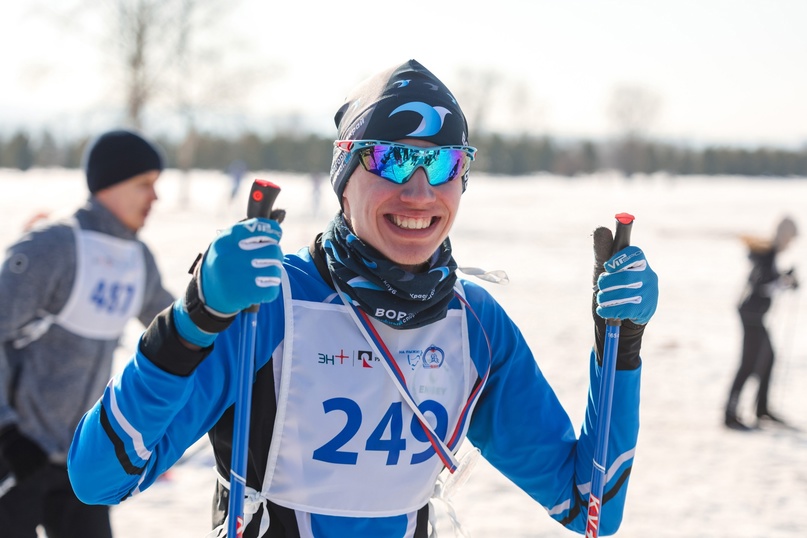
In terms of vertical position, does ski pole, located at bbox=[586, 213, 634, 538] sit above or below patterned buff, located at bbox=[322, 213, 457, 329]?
below

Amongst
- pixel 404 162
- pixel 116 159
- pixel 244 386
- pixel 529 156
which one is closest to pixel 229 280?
pixel 244 386

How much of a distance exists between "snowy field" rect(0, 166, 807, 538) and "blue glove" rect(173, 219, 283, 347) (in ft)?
6.30

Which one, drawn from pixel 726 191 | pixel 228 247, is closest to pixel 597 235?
pixel 228 247

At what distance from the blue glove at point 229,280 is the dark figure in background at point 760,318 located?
5.99 metres

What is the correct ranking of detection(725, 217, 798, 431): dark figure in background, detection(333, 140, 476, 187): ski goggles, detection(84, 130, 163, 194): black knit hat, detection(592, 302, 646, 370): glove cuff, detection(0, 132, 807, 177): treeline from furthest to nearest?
detection(0, 132, 807, 177): treeline, detection(725, 217, 798, 431): dark figure in background, detection(84, 130, 163, 194): black knit hat, detection(592, 302, 646, 370): glove cuff, detection(333, 140, 476, 187): ski goggles

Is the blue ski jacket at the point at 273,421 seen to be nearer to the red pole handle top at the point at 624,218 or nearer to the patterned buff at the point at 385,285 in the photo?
the patterned buff at the point at 385,285

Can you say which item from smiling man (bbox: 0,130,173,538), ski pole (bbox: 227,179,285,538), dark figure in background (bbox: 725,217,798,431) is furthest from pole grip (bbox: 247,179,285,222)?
dark figure in background (bbox: 725,217,798,431)

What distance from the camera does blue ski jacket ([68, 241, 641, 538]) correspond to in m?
1.47

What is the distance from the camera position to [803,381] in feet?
26.5

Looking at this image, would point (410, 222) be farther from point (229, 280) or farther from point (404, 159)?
point (229, 280)

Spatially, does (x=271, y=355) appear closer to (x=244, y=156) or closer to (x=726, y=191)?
(x=726, y=191)

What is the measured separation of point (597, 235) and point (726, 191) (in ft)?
138

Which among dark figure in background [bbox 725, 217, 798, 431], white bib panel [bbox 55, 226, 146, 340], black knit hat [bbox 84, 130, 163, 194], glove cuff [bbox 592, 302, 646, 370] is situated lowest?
dark figure in background [bbox 725, 217, 798, 431]

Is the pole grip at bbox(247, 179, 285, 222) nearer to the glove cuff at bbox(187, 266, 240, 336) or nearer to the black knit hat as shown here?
the glove cuff at bbox(187, 266, 240, 336)
